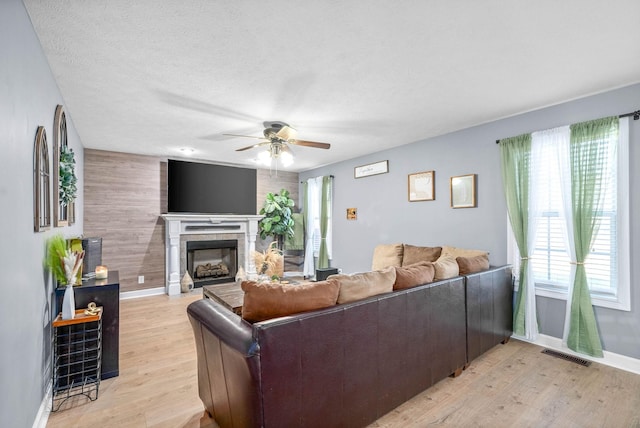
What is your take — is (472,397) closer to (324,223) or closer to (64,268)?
(64,268)

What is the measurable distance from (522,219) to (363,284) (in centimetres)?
233

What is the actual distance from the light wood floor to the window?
70cm

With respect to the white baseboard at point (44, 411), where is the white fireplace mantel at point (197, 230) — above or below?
above

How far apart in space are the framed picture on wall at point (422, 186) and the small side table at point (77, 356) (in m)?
3.93

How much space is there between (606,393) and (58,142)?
476 cm

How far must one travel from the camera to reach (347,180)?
18.9 feet

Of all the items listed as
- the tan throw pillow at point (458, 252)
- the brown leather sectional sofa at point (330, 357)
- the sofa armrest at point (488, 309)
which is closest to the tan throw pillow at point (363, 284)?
the brown leather sectional sofa at point (330, 357)

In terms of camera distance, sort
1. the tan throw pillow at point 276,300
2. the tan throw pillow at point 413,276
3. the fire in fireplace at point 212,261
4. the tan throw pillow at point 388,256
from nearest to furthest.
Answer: the tan throw pillow at point 276,300 < the tan throw pillow at point 413,276 < the tan throw pillow at point 388,256 < the fire in fireplace at point 212,261

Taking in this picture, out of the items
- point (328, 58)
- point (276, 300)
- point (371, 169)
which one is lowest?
point (276, 300)

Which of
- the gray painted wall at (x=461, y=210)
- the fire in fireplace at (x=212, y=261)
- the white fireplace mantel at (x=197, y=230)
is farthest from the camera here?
the fire in fireplace at (x=212, y=261)

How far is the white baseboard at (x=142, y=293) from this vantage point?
506 centimetres

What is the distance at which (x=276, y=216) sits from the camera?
6.27 metres

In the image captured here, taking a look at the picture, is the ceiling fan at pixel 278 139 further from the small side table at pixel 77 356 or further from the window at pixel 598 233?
the window at pixel 598 233

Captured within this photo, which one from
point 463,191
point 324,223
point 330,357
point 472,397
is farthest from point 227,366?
point 324,223
